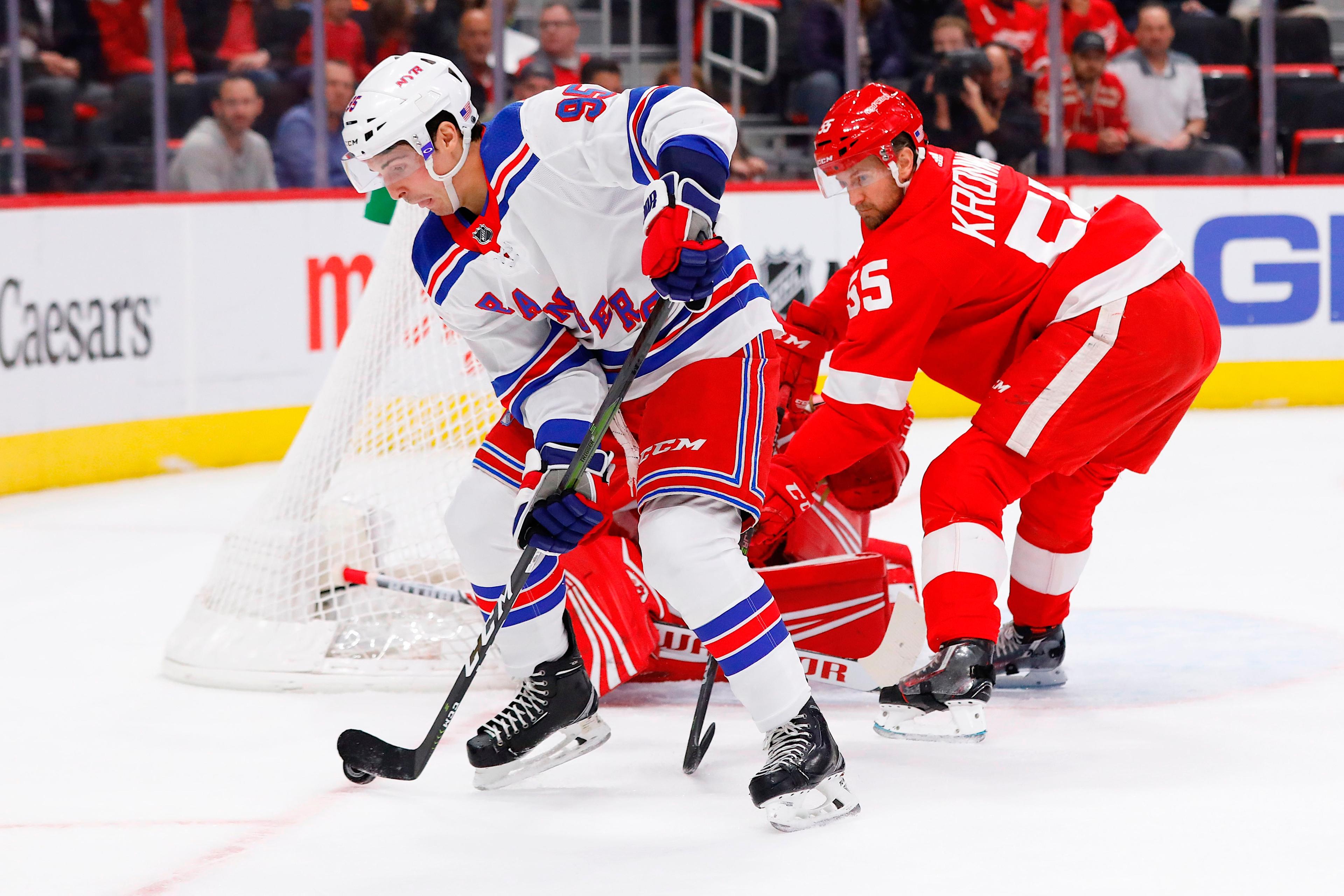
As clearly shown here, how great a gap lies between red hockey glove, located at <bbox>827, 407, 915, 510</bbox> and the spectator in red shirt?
4.04 m

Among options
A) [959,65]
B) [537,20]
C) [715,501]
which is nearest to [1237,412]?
[959,65]

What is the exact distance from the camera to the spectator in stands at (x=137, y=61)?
219 inches

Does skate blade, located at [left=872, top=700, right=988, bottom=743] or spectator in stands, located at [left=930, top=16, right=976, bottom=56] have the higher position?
spectator in stands, located at [left=930, top=16, right=976, bottom=56]

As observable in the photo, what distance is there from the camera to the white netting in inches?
115

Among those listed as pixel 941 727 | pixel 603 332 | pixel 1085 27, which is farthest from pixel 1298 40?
pixel 603 332

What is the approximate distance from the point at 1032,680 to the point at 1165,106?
Answer: 4.29m

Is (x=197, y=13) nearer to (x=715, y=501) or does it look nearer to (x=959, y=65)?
(x=959, y=65)

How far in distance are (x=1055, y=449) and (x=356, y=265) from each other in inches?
146

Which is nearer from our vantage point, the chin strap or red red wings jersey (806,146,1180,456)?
the chin strap

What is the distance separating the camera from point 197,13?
18.6ft

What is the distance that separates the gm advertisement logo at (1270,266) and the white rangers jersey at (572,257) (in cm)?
448

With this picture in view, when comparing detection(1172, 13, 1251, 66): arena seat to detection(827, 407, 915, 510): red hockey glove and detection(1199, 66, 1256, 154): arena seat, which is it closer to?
detection(1199, 66, 1256, 154): arena seat

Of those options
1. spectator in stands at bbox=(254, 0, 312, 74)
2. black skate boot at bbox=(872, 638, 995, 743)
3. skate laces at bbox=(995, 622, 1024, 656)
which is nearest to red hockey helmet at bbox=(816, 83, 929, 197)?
black skate boot at bbox=(872, 638, 995, 743)

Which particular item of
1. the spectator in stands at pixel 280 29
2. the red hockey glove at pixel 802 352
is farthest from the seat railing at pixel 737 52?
the red hockey glove at pixel 802 352
